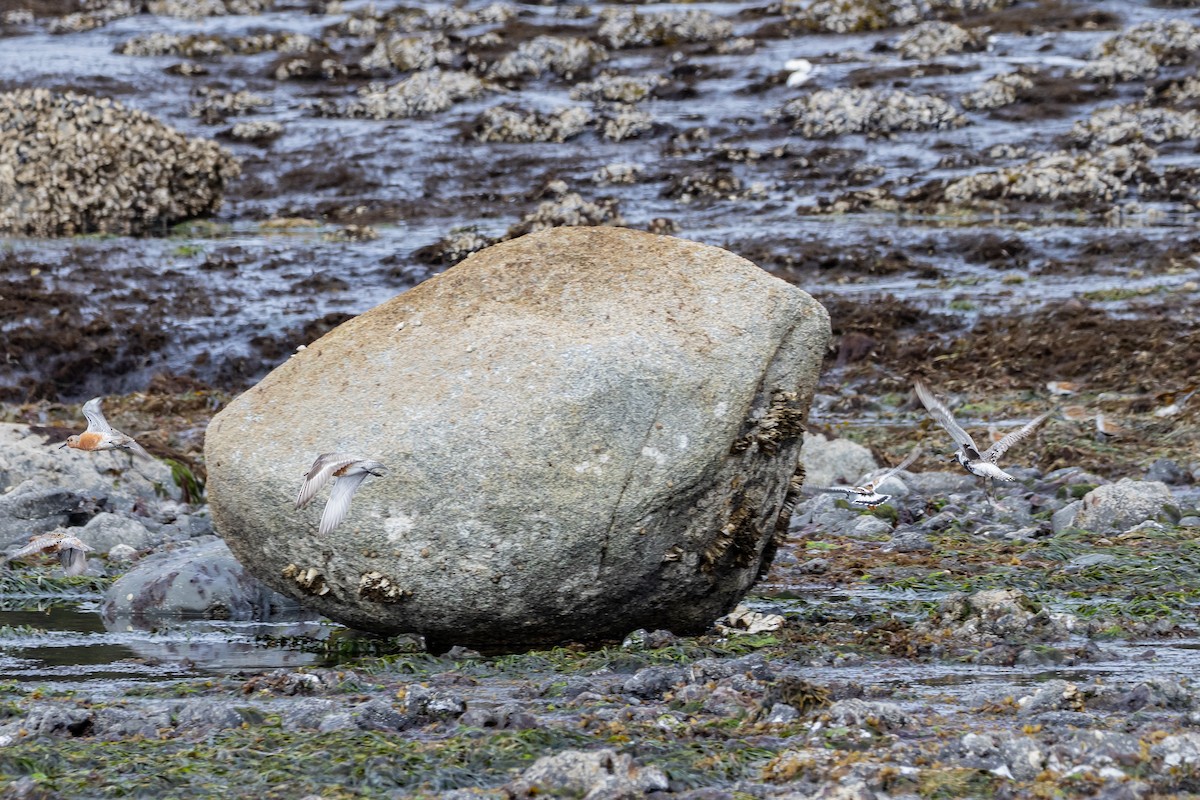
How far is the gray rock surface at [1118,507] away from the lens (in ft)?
29.3

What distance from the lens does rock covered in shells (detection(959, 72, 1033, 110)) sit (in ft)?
97.9

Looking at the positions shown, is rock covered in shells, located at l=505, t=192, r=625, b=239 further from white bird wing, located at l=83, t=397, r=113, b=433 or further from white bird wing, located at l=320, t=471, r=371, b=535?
white bird wing, located at l=320, t=471, r=371, b=535

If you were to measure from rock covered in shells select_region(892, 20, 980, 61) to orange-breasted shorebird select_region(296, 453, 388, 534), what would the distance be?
3092 cm

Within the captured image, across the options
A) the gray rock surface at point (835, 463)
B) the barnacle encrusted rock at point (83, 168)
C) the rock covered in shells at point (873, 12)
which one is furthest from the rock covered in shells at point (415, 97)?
the gray rock surface at point (835, 463)

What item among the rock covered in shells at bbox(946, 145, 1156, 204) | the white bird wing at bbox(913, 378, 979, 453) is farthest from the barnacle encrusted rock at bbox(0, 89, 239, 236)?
the white bird wing at bbox(913, 378, 979, 453)

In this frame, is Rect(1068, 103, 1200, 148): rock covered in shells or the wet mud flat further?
Rect(1068, 103, 1200, 148): rock covered in shells

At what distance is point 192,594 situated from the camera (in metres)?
7.48

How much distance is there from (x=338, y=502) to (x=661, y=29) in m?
34.6

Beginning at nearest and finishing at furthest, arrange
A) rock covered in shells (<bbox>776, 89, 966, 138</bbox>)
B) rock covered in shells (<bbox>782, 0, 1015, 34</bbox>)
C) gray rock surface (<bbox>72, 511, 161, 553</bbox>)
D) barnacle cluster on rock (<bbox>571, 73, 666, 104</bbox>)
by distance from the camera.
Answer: gray rock surface (<bbox>72, 511, 161, 553</bbox>), rock covered in shells (<bbox>776, 89, 966, 138</bbox>), barnacle cluster on rock (<bbox>571, 73, 666, 104</bbox>), rock covered in shells (<bbox>782, 0, 1015, 34</bbox>)

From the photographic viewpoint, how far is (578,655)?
606 centimetres

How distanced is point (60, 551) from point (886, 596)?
16.1 ft

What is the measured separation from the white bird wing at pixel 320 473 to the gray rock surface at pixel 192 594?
1.78m

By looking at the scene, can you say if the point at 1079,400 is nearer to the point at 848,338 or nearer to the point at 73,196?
the point at 848,338

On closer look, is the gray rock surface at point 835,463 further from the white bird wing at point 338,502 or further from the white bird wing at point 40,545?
the white bird wing at point 338,502
